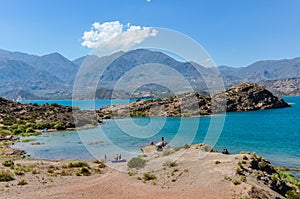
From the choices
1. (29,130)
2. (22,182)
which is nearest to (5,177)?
(22,182)

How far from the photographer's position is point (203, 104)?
139 m

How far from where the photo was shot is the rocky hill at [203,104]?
445 feet

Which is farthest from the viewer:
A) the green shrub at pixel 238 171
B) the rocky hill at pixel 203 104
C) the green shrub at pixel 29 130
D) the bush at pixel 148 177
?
the rocky hill at pixel 203 104

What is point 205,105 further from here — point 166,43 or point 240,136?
point 166,43

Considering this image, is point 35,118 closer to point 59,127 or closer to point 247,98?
point 59,127

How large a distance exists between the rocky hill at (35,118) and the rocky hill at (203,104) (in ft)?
96.8

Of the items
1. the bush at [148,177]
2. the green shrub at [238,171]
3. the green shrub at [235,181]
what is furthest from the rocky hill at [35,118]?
the green shrub at [235,181]

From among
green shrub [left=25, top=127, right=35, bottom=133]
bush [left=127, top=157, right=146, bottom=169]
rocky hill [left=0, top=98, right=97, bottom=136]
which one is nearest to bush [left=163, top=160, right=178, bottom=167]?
bush [left=127, top=157, right=146, bottom=169]

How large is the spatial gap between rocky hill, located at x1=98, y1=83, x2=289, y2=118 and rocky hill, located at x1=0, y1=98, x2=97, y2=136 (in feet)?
96.8

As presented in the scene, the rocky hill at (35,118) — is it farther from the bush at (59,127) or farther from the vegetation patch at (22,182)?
the vegetation patch at (22,182)

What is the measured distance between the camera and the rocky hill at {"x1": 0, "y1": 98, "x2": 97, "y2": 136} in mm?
82438

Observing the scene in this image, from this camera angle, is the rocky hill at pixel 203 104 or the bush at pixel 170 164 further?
the rocky hill at pixel 203 104

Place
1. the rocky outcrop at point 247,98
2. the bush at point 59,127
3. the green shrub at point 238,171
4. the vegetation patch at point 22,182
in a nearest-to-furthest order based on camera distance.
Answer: the vegetation patch at point 22,182 < the green shrub at point 238,171 < the bush at point 59,127 < the rocky outcrop at point 247,98

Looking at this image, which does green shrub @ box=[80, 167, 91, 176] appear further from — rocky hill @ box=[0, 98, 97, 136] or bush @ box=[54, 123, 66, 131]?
bush @ box=[54, 123, 66, 131]
